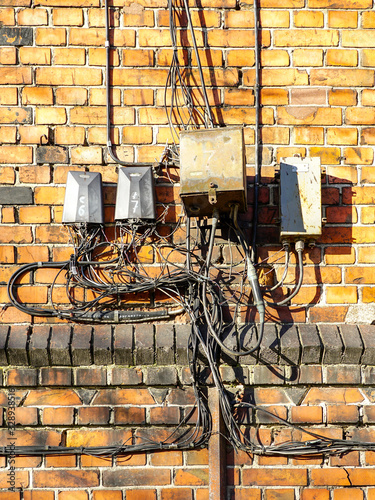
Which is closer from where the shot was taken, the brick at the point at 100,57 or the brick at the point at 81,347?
the brick at the point at 81,347

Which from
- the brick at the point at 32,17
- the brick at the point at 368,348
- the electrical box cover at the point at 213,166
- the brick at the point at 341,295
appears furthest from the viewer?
the brick at the point at 32,17

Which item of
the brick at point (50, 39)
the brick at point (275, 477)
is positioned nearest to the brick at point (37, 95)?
the brick at point (50, 39)

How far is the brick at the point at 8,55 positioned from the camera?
2.42m

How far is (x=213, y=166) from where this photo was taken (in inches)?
83.7

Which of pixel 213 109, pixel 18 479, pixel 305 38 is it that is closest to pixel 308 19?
pixel 305 38

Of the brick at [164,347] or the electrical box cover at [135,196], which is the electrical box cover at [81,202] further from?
the brick at [164,347]

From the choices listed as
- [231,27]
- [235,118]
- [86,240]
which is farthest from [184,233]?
[231,27]

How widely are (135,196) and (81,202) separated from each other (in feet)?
0.79

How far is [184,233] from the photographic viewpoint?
238cm

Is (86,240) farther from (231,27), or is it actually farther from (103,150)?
(231,27)

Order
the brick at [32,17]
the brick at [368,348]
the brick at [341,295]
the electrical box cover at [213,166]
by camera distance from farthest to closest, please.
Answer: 1. the brick at [32,17]
2. the brick at [341,295]
3. the brick at [368,348]
4. the electrical box cover at [213,166]

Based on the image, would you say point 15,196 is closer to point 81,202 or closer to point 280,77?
point 81,202

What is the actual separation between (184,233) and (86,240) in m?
0.45

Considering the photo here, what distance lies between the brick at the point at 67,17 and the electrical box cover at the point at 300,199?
1.17 m
